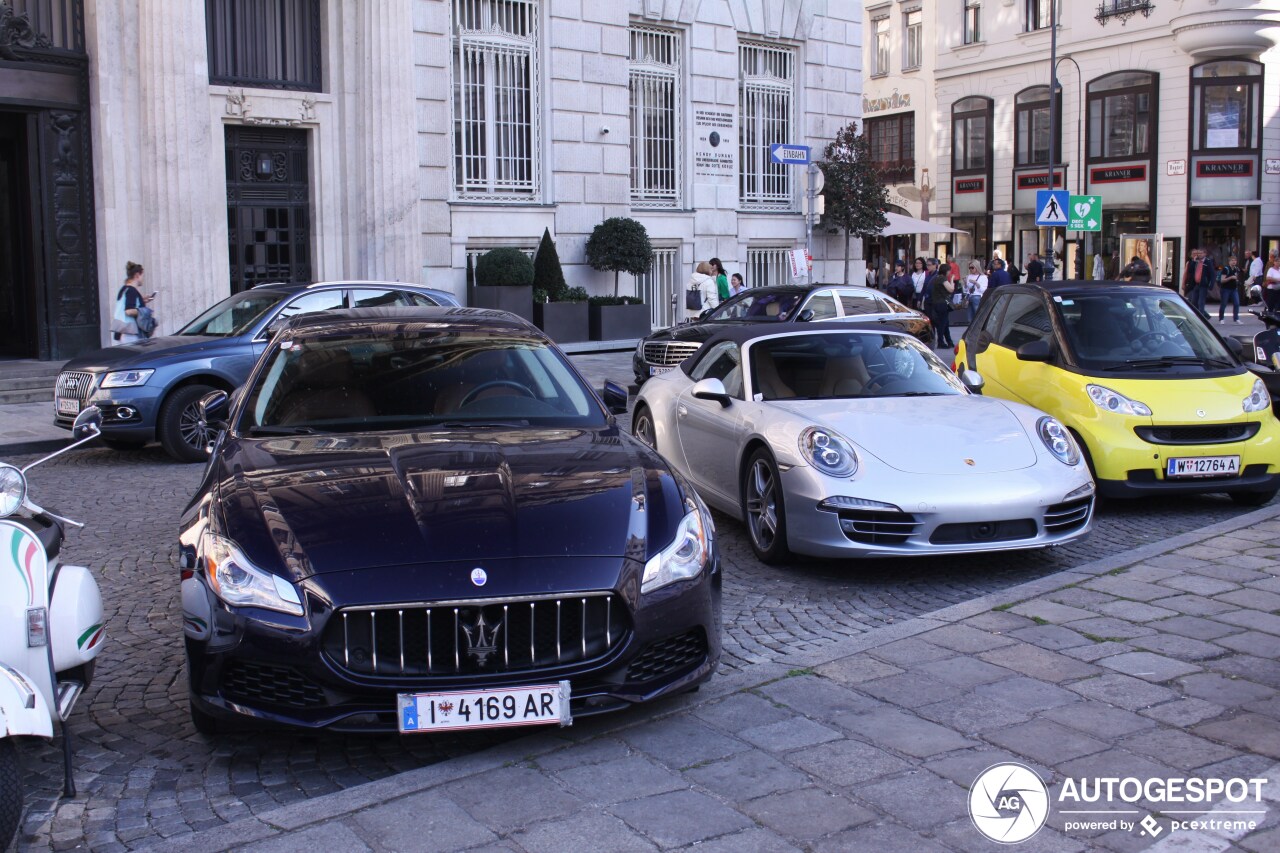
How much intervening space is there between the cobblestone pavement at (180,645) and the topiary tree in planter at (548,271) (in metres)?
13.0

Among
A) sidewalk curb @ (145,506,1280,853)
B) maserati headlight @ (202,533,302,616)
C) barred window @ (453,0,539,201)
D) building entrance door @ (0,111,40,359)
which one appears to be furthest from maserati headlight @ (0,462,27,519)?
barred window @ (453,0,539,201)

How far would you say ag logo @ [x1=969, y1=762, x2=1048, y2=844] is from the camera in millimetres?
3814

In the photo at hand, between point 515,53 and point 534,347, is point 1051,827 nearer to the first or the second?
point 534,347

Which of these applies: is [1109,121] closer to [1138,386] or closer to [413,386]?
[1138,386]

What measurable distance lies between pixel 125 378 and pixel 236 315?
1.51 m

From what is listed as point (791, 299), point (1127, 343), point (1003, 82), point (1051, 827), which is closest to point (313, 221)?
point (791, 299)

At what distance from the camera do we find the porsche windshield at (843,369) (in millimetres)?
8109

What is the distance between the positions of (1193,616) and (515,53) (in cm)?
1943

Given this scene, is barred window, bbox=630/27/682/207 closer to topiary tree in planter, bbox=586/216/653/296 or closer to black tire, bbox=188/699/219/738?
topiary tree in planter, bbox=586/216/653/296

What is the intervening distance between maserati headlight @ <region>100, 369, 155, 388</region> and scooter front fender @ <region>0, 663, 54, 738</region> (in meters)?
8.35

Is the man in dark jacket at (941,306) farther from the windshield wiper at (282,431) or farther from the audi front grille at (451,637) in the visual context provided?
the audi front grille at (451,637)

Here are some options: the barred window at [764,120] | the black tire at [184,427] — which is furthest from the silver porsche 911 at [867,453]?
the barred window at [764,120]

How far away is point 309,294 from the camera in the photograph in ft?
41.0

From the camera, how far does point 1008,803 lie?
400 centimetres
